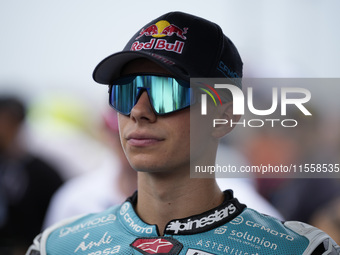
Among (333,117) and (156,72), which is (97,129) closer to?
(333,117)

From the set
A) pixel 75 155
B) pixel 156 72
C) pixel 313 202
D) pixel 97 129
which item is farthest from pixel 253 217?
pixel 75 155

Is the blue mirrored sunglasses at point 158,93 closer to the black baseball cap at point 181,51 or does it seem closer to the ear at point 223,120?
the black baseball cap at point 181,51

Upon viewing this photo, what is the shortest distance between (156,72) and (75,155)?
3.03 m

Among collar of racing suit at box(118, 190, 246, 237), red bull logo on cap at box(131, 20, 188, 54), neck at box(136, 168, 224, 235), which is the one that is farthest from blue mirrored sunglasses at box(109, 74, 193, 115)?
collar of racing suit at box(118, 190, 246, 237)

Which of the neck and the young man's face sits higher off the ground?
the young man's face

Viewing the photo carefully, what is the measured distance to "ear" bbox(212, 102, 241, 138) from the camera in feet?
6.37

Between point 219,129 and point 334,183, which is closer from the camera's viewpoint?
point 219,129

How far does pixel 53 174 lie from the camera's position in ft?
14.5

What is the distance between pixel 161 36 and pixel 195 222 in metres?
0.68

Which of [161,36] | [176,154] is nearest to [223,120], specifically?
[176,154]

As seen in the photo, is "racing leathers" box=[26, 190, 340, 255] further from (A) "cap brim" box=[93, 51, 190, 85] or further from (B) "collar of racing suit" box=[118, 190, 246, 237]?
(A) "cap brim" box=[93, 51, 190, 85]

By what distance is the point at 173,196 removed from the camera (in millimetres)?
1935

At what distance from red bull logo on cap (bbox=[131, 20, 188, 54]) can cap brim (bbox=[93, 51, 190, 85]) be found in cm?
6

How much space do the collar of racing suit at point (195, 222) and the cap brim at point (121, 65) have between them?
0.51 meters
